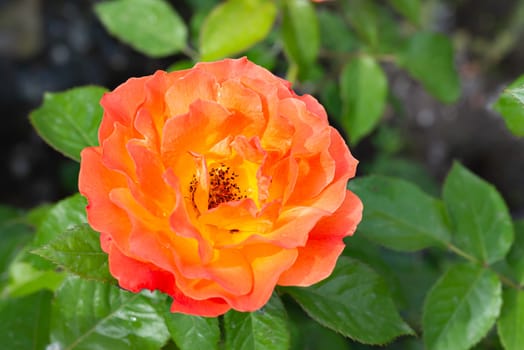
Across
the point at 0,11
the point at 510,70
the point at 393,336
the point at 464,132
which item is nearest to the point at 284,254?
the point at 393,336

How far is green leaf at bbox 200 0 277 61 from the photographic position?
5.36 ft

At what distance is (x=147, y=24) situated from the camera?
1.80m

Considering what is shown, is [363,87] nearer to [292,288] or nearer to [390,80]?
[292,288]

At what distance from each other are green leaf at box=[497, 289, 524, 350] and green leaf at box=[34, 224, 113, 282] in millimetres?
820

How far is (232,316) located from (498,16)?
168 inches

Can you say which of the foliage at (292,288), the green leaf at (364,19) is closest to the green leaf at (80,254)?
the foliage at (292,288)

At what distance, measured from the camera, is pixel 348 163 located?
96cm

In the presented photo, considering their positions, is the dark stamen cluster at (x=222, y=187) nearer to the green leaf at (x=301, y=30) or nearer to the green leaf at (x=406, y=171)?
the green leaf at (x=301, y=30)

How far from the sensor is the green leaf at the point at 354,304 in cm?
111

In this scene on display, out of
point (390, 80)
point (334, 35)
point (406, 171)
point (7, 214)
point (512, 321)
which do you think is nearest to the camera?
point (512, 321)

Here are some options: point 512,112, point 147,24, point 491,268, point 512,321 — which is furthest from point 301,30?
point 512,321

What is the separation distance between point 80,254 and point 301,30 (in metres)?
1.06

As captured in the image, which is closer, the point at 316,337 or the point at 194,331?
the point at 194,331

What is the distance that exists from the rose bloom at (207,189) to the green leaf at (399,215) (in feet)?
1.19
